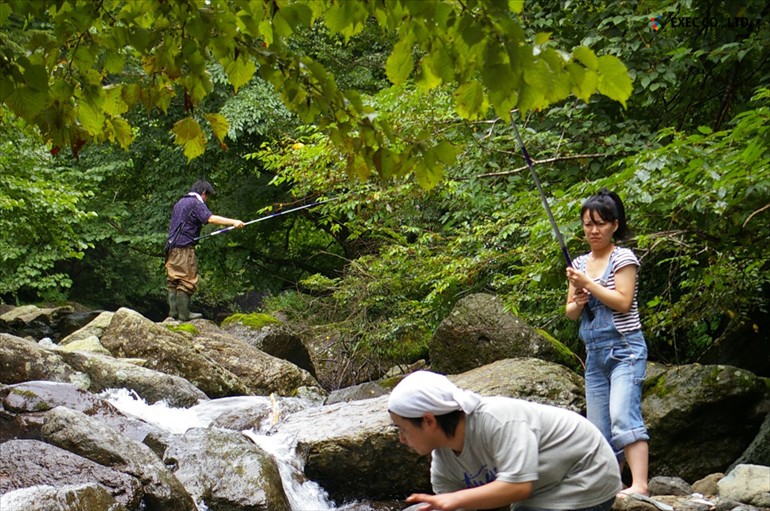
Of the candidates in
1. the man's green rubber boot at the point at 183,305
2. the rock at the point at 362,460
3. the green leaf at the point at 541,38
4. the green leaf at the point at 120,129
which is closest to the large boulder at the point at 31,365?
the rock at the point at 362,460

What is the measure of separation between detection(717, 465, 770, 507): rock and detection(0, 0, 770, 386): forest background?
1.84 m

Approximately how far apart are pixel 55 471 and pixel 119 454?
1.86 feet

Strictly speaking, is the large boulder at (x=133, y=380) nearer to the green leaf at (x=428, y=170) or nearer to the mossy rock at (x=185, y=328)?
the mossy rock at (x=185, y=328)

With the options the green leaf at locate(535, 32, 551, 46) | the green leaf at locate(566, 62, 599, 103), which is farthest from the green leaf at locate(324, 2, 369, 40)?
the green leaf at locate(566, 62, 599, 103)

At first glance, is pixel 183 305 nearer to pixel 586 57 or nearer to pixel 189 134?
pixel 189 134

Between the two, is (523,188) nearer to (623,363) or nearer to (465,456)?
(623,363)

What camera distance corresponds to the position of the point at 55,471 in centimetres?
640

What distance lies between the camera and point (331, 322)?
14.9 meters

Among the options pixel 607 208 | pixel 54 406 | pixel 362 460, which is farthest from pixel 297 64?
pixel 54 406

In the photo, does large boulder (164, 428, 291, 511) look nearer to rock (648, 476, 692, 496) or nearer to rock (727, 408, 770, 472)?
rock (648, 476, 692, 496)

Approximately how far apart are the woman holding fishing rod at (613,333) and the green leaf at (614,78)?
216 centimetres

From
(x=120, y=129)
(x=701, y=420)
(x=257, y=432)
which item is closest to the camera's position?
(x=120, y=129)

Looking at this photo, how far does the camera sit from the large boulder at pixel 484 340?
935 cm

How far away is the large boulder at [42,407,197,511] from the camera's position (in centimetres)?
668
